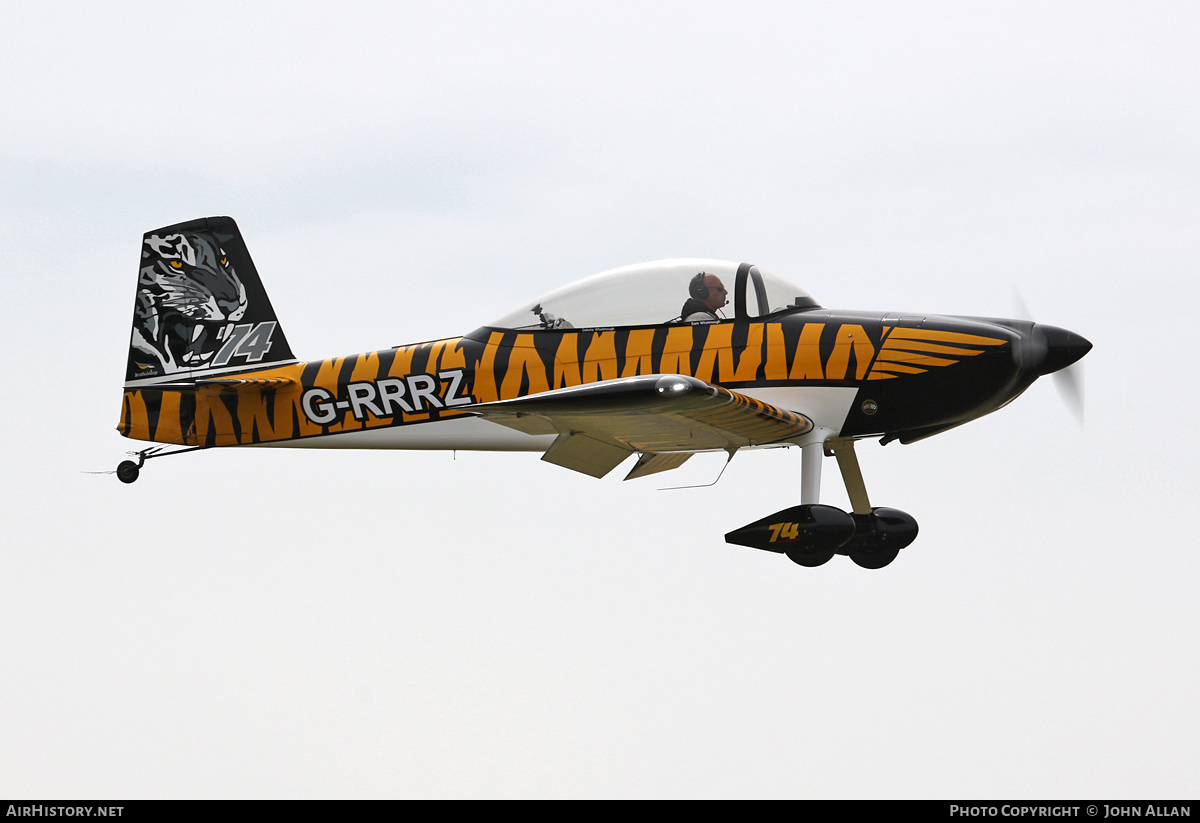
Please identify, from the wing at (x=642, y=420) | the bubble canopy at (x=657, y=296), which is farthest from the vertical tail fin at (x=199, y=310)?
the wing at (x=642, y=420)

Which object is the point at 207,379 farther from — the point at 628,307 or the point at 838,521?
the point at 838,521

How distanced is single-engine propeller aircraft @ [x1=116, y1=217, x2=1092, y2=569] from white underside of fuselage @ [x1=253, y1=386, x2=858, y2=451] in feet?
0.06

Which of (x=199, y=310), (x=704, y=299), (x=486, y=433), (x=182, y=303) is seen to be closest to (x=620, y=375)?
(x=704, y=299)

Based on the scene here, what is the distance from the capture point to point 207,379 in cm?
1351

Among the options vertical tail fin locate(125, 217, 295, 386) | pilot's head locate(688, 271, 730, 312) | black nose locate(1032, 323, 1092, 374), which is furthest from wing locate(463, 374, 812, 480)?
vertical tail fin locate(125, 217, 295, 386)

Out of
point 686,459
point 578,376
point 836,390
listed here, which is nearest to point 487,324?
point 578,376

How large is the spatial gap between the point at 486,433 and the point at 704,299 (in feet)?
8.41

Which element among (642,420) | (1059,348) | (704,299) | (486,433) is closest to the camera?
(642,420)

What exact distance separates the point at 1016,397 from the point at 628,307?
3.73 metres

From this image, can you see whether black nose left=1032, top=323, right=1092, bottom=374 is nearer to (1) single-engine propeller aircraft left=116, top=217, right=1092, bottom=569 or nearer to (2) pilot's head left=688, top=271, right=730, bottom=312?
(1) single-engine propeller aircraft left=116, top=217, right=1092, bottom=569

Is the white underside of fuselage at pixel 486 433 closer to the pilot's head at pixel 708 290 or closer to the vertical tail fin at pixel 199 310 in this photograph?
the pilot's head at pixel 708 290

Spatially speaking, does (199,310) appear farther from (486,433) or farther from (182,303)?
(486,433)

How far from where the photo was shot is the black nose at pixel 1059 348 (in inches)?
459

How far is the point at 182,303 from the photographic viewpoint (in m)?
13.9
